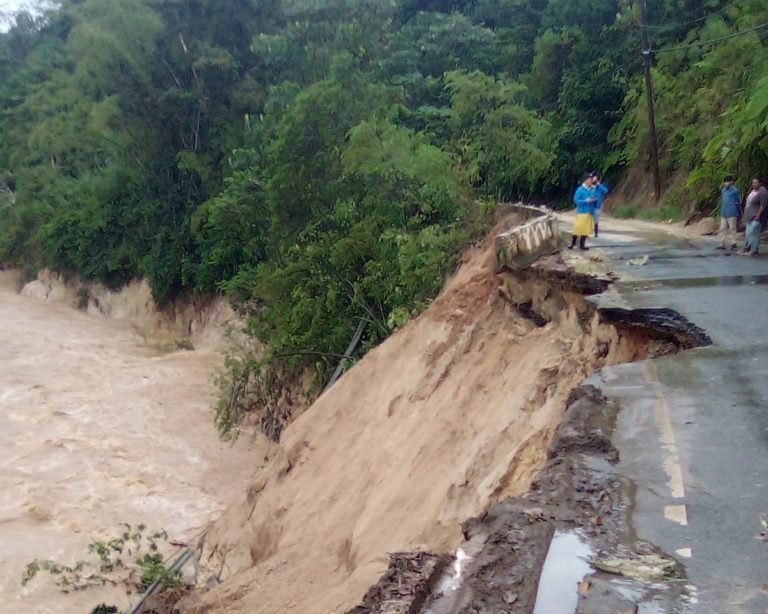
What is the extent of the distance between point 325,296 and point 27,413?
9.07 metres

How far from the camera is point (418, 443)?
33.5 feet

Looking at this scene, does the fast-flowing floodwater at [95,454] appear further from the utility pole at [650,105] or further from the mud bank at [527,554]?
the utility pole at [650,105]

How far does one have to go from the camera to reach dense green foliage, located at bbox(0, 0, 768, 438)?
1762cm

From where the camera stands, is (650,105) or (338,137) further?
(650,105)

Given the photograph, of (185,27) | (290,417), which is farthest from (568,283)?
(185,27)

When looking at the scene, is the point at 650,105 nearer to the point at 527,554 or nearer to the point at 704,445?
the point at 704,445

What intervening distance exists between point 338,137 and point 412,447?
531 inches

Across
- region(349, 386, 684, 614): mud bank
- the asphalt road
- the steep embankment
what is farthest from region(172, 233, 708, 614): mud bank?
region(349, 386, 684, 614): mud bank

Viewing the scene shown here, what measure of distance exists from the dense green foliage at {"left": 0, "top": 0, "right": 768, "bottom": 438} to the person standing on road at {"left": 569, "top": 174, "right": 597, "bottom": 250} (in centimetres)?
297

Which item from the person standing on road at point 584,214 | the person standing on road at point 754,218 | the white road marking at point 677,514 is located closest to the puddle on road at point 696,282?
the person standing on road at point 754,218

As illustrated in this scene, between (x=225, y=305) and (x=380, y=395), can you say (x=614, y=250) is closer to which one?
(x=380, y=395)

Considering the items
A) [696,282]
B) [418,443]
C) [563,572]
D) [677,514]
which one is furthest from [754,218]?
[563,572]

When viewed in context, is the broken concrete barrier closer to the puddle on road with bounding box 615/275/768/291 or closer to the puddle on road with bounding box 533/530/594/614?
the puddle on road with bounding box 615/275/768/291

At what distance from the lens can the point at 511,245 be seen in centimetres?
1165
